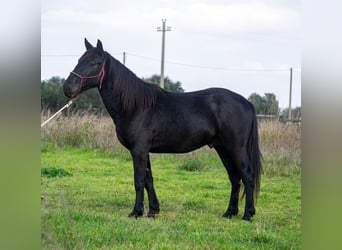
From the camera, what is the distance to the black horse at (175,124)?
3105 mm

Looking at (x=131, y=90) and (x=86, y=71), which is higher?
(x=86, y=71)

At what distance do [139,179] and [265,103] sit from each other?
3.29 feet

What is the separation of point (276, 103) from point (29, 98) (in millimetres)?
1587

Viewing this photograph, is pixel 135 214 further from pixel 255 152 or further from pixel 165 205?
pixel 255 152

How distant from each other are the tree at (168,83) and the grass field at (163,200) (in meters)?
0.53

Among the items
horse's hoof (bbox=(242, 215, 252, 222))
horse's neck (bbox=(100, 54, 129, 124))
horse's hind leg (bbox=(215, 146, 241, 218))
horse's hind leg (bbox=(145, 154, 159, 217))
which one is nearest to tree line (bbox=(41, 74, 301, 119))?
horse's neck (bbox=(100, 54, 129, 124))

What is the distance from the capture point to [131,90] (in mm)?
3119

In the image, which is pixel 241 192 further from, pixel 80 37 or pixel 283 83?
pixel 80 37

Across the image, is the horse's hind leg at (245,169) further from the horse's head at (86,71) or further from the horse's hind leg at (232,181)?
the horse's head at (86,71)

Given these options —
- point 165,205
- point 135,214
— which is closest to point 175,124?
point 165,205

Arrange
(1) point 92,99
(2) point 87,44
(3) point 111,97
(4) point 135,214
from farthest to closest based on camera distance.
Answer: (1) point 92,99, (3) point 111,97, (4) point 135,214, (2) point 87,44

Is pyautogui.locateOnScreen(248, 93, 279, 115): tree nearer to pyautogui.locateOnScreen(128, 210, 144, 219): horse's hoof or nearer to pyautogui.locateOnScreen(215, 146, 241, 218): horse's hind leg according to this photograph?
pyautogui.locateOnScreen(215, 146, 241, 218): horse's hind leg

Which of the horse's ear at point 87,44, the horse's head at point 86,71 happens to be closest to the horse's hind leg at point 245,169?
the horse's head at point 86,71

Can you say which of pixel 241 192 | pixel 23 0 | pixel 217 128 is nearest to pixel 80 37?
pixel 23 0
